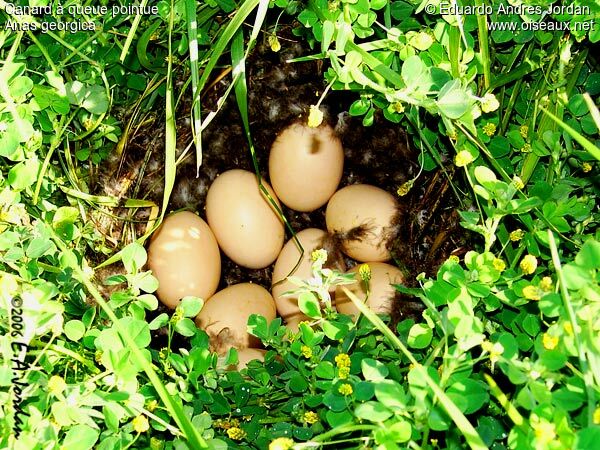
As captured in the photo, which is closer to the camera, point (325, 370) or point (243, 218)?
point (325, 370)

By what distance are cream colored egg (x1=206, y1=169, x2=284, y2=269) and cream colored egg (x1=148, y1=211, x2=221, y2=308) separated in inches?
1.5

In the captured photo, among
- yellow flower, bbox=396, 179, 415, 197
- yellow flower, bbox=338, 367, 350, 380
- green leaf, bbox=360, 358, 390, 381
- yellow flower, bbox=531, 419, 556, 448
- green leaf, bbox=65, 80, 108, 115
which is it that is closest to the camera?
yellow flower, bbox=531, 419, 556, 448

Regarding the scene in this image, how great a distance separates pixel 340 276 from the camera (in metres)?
0.87

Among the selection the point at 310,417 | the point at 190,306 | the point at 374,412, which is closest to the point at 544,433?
the point at 374,412

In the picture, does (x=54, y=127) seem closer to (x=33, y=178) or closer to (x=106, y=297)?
(x=33, y=178)

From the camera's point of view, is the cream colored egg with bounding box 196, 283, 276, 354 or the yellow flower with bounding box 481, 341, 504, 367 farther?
the cream colored egg with bounding box 196, 283, 276, 354

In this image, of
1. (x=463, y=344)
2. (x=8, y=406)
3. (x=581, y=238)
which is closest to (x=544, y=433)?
(x=463, y=344)

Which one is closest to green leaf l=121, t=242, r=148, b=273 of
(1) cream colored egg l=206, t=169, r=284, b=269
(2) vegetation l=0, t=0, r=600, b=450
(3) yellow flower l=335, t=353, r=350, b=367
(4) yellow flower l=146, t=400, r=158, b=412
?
(2) vegetation l=0, t=0, r=600, b=450

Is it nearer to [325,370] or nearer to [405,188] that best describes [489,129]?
[405,188]

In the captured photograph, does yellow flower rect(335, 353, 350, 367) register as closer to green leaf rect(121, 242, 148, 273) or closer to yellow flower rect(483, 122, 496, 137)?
green leaf rect(121, 242, 148, 273)

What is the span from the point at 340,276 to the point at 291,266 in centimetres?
41

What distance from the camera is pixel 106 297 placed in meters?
1.22

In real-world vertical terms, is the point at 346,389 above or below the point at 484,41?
below

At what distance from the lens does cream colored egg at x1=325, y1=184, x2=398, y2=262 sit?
1232 millimetres
